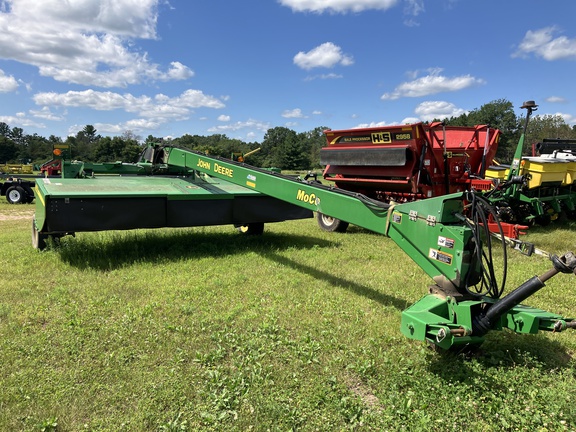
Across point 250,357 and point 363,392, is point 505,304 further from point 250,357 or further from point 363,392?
point 250,357

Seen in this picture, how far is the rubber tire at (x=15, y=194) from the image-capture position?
54.1 feet

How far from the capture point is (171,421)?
96.7 inches

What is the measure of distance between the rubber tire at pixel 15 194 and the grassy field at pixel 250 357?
13.2 m

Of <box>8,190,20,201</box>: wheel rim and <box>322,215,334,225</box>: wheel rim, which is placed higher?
<box>322,215,334,225</box>: wheel rim

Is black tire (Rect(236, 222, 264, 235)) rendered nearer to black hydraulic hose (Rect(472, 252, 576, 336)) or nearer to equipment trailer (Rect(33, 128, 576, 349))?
equipment trailer (Rect(33, 128, 576, 349))

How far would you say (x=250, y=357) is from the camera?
3.18m

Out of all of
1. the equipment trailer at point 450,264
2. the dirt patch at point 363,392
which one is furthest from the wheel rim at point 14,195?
the dirt patch at point 363,392

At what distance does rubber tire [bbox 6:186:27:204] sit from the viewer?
1650cm

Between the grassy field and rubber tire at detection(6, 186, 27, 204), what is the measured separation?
1317cm

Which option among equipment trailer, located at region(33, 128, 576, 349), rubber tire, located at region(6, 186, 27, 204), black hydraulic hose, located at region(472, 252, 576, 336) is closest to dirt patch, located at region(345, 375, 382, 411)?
equipment trailer, located at region(33, 128, 576, 349)

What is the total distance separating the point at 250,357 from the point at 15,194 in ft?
57.3

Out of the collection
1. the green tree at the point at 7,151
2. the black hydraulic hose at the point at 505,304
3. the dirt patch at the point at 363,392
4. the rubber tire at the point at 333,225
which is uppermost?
the green tree at the point at 7,151

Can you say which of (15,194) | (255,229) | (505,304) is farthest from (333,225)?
(15,194)

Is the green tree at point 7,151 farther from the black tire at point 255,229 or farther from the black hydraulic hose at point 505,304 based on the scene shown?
the black hydraulic hose at point 505,304
